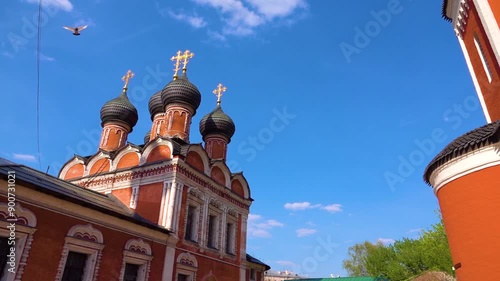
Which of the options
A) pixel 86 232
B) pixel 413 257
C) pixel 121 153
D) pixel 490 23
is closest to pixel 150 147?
pixel 121 153

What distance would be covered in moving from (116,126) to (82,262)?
362 inches

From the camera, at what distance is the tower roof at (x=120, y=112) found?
17.5 meters

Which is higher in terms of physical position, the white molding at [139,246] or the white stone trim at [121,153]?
the white stone trim at [121,153]

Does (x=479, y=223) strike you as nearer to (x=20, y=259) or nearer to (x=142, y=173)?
(x=20, y=259)

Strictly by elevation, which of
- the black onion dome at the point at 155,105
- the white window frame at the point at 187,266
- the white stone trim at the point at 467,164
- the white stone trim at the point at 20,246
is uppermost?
the black onion dome at the point at 155,105

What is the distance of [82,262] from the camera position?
942cm

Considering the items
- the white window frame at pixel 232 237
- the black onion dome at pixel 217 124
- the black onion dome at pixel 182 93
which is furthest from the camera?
the black onion dome at pixel 217 124

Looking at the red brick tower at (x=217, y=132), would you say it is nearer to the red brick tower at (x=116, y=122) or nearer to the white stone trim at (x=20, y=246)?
the red brick tower at (x=116, y=122)

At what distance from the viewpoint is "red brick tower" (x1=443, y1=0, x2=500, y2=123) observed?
8164mm

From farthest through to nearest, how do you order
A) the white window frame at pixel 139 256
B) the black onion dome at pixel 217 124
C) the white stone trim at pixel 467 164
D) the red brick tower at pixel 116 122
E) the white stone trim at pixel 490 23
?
the black onion dome at pixel 217 124 < the red brick tower at pixel 116 122 < the white window frame at pixel 139 256 < the white stone trim at pixel 490 23 < the white stone trim at pixel 467 164

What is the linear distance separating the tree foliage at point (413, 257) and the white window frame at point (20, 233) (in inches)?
749

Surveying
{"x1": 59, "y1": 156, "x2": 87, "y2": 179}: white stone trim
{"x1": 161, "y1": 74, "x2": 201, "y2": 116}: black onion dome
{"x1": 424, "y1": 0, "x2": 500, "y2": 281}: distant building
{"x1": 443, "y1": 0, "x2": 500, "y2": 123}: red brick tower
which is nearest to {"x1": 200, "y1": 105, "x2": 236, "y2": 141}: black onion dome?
{"x1": 161, "y1": 74, "x2": 201, "y2": 116}: black onion dome

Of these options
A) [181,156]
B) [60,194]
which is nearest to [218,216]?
[181,156]

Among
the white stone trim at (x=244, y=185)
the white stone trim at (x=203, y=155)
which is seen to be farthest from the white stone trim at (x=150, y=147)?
the white stone trim at (x=244, y=185)
